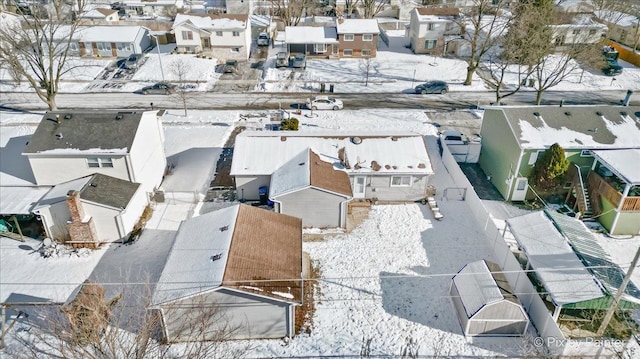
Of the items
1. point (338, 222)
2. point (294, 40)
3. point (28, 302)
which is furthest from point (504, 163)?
point (294, 40)

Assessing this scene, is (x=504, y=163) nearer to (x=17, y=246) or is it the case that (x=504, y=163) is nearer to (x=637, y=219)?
(x=637, y=219)

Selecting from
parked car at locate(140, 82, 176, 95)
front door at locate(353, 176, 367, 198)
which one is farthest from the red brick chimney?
parked car at locate(140, 82, 176, 95)

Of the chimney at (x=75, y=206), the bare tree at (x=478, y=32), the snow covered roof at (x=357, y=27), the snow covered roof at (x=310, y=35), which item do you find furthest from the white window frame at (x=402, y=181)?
the snow covered roof at (x=357, y=27)

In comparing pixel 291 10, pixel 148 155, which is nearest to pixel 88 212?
pixel 148 155

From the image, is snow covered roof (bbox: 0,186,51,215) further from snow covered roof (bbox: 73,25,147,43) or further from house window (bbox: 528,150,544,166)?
snow covered roof (bbox: 73,25,147,43)

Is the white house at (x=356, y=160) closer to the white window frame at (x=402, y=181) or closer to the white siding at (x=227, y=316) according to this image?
the white window frame at (x=402, y=181)

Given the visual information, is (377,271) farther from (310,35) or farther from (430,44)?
(430,44)
